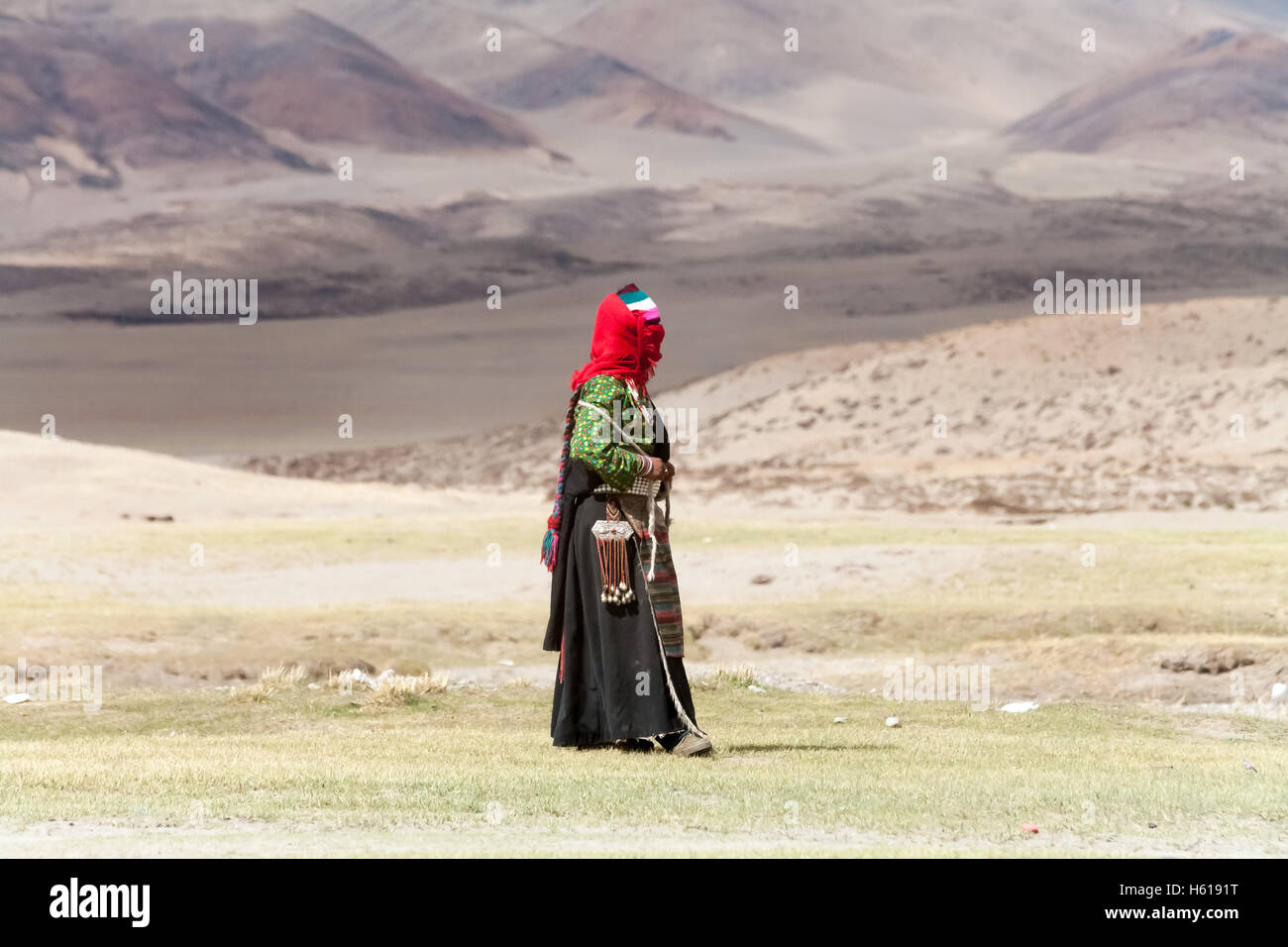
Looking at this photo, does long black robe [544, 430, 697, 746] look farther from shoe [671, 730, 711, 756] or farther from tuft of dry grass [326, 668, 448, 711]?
tuft of dry grass [326, 668, 448, 711]

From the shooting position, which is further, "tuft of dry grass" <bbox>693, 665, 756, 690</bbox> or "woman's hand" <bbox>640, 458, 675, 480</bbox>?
"tuft of dry grass" <bbox>693, 665, 756, 690</bbox>

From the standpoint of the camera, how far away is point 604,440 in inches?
400

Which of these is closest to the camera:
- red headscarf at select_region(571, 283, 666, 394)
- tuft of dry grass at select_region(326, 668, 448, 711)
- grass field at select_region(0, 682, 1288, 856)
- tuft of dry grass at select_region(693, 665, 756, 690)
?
grass field at select_region(0, 682, 1288, 856)

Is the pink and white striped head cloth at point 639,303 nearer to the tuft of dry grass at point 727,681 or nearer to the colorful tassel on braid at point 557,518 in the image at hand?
the colorful tassel on braid at point 557,518

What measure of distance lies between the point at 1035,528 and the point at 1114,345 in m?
40.8

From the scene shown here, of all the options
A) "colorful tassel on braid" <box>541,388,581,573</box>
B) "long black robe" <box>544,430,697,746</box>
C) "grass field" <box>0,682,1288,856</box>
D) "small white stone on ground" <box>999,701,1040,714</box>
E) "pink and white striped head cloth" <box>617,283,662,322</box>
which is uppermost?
"pink and white striped head cloth" <box>617,283,662,322</box>

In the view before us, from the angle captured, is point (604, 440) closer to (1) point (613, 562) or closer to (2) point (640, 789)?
(1) point (613, 562)

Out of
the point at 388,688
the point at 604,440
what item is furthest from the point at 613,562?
the point at 388,688

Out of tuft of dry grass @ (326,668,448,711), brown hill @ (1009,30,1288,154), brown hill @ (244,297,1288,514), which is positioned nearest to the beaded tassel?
tuft of dry grass @ (326,668,448,711)

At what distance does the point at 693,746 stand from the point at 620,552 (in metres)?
1.16

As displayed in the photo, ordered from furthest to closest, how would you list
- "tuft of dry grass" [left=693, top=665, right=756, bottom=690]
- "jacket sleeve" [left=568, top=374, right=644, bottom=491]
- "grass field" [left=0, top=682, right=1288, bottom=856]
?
"tuft of dry grass" [left=693, top=665, right=756, bottom=690] → "jacket sleeve" [left=568, top=374, right=644, bottom=491] → "grass field" [left=0, top=682, right=1288, bottom=856]

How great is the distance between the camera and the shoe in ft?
33.6

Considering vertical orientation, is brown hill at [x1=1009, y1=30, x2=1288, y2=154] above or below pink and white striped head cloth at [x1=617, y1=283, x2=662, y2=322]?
above

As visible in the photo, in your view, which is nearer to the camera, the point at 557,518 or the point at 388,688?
the point at 557,518
